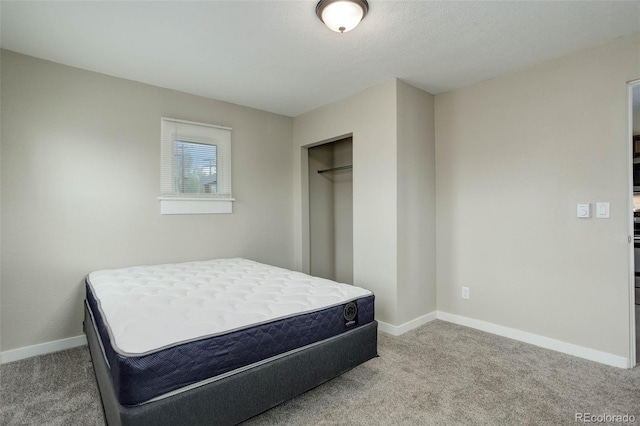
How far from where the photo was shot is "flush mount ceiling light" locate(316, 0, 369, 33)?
6.15 feet

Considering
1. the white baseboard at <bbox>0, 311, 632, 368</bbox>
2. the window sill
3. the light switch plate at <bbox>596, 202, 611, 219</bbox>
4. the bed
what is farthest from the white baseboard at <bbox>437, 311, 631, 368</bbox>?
the window sill

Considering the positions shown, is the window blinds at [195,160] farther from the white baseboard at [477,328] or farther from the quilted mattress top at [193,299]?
the white baseboard at [477,328]

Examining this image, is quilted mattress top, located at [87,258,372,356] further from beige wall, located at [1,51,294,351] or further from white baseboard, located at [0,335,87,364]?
white baseboard, located at [0,335,87,364]

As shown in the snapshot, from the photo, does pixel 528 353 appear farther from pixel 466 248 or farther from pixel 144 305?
pixel 144 305

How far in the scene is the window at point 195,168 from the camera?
10.6 ft

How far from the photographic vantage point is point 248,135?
3854 millimetres

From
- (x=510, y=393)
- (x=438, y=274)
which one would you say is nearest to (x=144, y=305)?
(x=510, y=393)

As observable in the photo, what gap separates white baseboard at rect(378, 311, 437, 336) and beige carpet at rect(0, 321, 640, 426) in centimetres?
33

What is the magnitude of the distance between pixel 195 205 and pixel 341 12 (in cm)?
237

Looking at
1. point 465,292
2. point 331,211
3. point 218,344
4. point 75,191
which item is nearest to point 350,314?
point 218,344

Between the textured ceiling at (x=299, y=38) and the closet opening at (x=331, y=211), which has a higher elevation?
the textured ceiling at (x=299, y=38)

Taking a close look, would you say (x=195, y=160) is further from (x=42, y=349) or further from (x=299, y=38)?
(x=42, y=349)

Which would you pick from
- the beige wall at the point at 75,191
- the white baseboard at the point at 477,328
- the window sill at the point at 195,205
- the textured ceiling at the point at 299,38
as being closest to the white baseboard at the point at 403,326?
the white baseboard at the point at 477,328

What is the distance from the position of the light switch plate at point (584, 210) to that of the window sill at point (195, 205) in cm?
326
